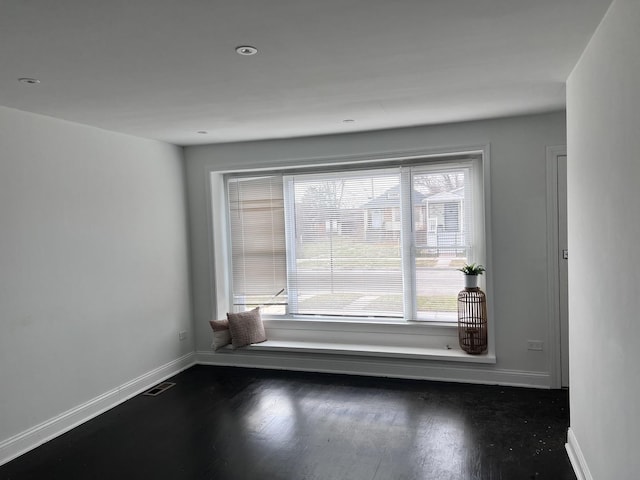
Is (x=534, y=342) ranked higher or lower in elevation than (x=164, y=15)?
lower

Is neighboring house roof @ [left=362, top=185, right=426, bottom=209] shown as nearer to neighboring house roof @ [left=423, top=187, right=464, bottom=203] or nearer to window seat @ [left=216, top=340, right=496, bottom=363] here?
neighboring house roof @ [left=423, top=187, right=464, bottom=203]

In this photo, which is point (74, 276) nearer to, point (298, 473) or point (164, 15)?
point (298, 473)

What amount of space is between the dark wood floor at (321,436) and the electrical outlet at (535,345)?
0.36 metres

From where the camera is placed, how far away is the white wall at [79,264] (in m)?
3.27

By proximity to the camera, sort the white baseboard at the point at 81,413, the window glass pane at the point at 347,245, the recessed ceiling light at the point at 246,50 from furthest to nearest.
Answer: the window glass pane at the point at 347,245 < the white baseboard at the point at 81,413 < the recessed ceiling light at the point at 246,50

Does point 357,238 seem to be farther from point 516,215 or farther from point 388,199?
point 516,215

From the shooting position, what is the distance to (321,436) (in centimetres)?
335

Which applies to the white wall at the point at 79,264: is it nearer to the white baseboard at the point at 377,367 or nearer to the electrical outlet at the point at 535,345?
the white baseboard at the point at 377,367

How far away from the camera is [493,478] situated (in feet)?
9.00

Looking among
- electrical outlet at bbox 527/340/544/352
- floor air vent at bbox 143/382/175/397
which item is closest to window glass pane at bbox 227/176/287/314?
floor air vent at bbox 143/382/175/397

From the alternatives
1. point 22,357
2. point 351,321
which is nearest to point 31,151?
point 22,357

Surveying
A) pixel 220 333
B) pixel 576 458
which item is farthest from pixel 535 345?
pixel 220 333

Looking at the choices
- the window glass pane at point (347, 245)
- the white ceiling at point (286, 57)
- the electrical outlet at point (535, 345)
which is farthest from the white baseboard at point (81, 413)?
the electrical outlet at point (535, 345)

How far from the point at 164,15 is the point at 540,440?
3393mm
